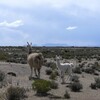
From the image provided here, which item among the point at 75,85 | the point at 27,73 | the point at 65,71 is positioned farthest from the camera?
the point at 27,73

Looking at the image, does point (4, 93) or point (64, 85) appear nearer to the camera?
point (4, 93)

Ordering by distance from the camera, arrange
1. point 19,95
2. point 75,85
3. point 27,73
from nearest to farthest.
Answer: point 19,95, point 75,85, point 27,73

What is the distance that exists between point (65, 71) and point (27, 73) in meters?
6.48

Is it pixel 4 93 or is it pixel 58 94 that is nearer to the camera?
pixel 4 93

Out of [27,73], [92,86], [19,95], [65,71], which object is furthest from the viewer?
[27,73]

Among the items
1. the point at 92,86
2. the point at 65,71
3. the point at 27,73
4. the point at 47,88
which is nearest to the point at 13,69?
the point at 27,73

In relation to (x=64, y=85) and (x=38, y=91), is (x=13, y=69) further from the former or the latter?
(x=38, y=91)

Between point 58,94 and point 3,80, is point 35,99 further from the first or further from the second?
point 3,80

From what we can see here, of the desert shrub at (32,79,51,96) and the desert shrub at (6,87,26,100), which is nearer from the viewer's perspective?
the desert shrub at (6,87,26,100)

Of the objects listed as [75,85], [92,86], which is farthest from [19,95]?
[92,86]

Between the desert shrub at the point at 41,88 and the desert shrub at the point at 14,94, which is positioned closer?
the desert shrub at the point at 14,94

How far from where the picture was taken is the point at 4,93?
19.2 meters

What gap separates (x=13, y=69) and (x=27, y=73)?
1.46m

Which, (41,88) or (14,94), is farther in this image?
(41,88)
